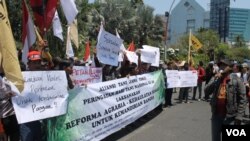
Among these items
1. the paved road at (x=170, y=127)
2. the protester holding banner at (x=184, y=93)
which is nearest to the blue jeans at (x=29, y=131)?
the paved road at (x=170, y=127)

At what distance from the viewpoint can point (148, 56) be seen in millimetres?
13133

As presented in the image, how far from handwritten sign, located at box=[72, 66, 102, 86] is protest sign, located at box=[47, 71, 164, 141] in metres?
0.66

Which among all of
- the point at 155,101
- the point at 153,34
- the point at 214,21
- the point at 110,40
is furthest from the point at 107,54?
the point at 214,21

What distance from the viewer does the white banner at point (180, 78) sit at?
1611 centimetres

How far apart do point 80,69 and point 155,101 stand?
4099 millimetres

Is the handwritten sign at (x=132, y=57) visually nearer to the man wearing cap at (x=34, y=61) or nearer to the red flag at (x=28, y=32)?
the red flag at (x=28, y=32)

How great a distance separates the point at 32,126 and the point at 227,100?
2818 millimetres

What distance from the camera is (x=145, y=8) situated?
6353 cm

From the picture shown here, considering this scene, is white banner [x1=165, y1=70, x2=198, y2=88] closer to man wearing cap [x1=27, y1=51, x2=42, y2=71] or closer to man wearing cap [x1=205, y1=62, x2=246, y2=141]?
man wearing cap [x1=205, y1=62, x2=246, y2=141]

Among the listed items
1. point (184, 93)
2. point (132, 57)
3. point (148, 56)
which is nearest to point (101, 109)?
point (132, 57)

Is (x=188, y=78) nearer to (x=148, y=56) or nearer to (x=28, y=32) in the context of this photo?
(x=148, y=56)

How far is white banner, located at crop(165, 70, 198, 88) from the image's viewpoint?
1611cm

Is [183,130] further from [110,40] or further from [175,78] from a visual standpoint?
[175,78]

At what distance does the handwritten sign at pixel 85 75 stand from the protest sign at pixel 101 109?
0.66m
